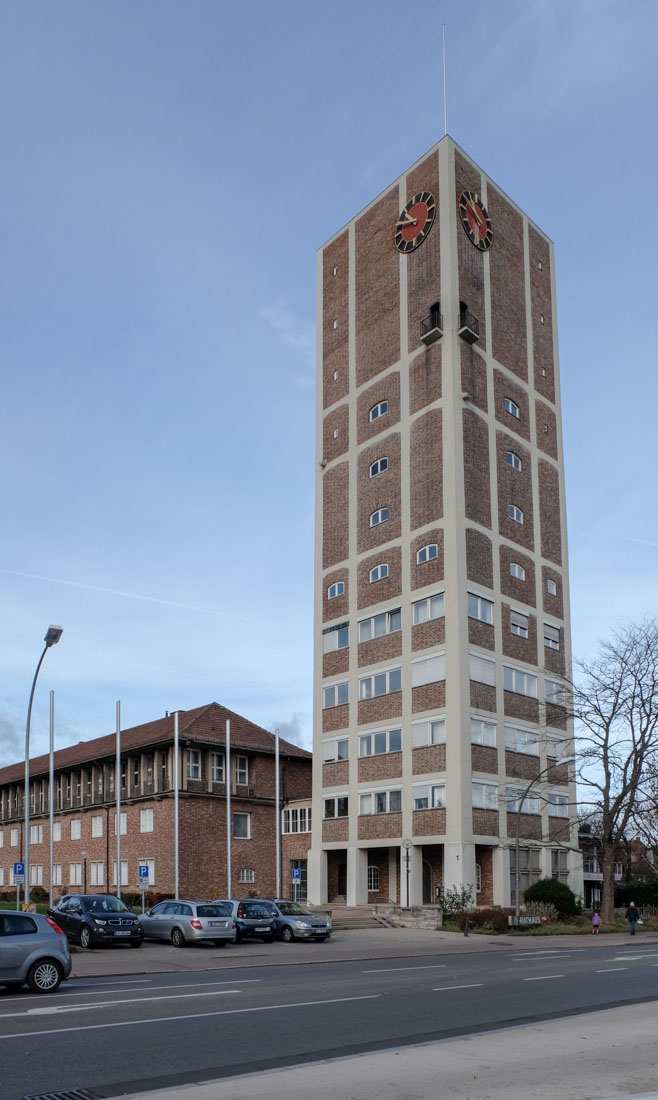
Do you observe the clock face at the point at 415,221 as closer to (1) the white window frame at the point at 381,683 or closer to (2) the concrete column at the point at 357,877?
(1) the white window frame at the point at 381,683

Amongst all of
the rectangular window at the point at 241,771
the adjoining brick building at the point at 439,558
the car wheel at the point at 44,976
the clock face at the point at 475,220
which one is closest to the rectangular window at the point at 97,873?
the rectangular window at the point at 241,771

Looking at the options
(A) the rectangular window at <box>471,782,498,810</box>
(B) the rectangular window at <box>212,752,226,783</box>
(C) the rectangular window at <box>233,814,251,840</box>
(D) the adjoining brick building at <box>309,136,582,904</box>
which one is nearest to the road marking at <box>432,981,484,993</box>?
(D) the adjoining brick building at <box>309,136,582,904</box>

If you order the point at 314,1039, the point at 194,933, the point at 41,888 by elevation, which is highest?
the point at 314,1039

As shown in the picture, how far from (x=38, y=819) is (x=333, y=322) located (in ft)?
133

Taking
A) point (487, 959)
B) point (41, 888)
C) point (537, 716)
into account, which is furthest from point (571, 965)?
point (41, 888)

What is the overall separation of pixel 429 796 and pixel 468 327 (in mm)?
23095

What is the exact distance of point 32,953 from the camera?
16.9m

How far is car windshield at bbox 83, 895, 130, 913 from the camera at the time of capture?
97.3 ft

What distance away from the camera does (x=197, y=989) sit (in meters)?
17.9

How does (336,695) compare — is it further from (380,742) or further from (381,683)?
(380,742)

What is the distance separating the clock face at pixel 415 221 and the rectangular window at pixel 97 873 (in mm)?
39783

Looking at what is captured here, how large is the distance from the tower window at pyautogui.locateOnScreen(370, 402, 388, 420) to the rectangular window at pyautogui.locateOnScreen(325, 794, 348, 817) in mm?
19925

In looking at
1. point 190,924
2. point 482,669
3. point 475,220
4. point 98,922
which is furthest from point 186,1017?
point 475,220

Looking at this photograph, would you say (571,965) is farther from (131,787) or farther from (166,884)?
(131,787)
